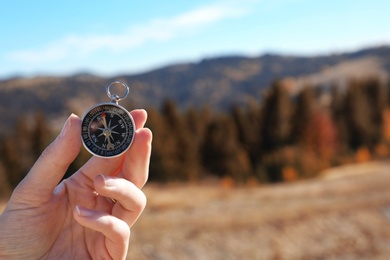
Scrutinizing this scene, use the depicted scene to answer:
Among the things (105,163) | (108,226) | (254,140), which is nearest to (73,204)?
(105,163)

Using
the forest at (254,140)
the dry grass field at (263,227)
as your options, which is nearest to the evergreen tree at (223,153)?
the forest at (254,140)

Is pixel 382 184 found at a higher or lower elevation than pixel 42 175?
lower

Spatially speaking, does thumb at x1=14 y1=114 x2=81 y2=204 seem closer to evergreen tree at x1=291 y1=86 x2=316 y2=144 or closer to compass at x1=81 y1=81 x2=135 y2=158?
compass at x1=81 y1=81 x2=135 y2=158

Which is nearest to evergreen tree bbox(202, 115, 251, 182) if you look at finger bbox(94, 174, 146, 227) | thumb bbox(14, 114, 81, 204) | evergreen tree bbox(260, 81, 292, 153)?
evergreen tree bbox(260, 81, 292, 153)

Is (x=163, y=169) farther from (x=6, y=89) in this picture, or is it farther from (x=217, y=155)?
(x=6, y=89)

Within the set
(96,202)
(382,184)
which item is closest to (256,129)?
(382,184)

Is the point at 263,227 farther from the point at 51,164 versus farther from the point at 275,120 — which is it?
the point at 275,120
